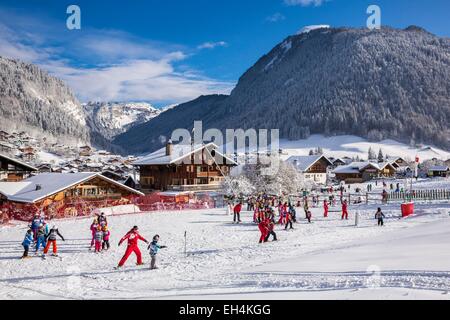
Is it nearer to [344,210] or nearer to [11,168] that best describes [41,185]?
[11,168]

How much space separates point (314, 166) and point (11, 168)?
5885 centimetres

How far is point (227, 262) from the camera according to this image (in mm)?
14688

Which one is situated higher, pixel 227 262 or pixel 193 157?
pixel 193 157

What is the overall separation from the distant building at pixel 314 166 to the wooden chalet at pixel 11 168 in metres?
52.6

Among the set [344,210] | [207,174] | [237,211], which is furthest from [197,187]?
[344,210]

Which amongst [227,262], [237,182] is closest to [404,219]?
[227,262]

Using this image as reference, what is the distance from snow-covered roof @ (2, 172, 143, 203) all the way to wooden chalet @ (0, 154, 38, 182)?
6.39 feet

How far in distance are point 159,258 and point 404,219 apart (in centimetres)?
1659

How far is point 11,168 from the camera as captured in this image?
38.3 meters

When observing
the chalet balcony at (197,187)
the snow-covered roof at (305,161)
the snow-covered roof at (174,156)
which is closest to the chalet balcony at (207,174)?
the chalet balcony at (197,187)

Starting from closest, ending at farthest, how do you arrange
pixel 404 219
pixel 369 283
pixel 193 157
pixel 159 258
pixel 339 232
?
1. pixel 369 283
2. pixel 159 258
3. pixel 339 232
4. pixel 404 219
5. pixel 193 157

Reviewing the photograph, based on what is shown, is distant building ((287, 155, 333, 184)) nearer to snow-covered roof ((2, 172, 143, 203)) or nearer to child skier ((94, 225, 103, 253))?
snow-covered roof ((2, 172, 143, 203))

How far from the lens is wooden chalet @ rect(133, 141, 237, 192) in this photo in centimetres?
5372
